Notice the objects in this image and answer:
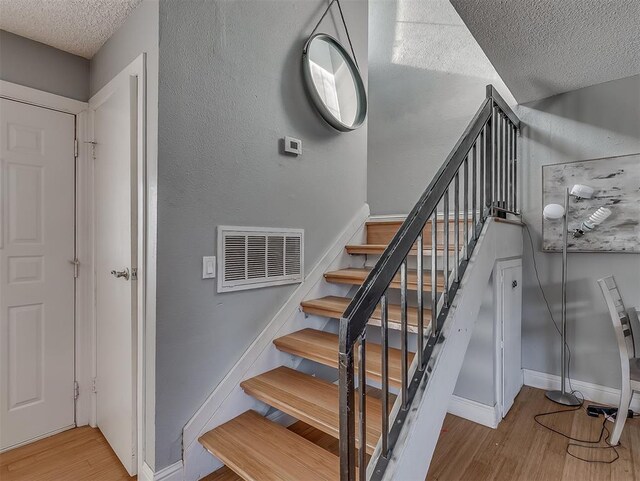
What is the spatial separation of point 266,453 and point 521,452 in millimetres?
1368

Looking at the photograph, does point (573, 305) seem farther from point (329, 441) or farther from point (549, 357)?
point (329, 441)

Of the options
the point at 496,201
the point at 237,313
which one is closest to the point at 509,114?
the point at 496,201

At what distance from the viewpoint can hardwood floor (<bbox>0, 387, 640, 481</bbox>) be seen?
1626 mm

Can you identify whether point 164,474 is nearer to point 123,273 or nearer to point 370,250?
point 123,273

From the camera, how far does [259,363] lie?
188 cm

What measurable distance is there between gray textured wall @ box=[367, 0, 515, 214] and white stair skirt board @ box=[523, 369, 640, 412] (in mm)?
1730

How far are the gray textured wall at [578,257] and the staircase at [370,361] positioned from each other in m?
0.61

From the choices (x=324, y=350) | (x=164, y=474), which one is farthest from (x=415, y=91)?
(x=164, y=474)

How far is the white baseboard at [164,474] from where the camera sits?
148 centimetres

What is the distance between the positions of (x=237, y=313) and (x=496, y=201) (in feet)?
5.79

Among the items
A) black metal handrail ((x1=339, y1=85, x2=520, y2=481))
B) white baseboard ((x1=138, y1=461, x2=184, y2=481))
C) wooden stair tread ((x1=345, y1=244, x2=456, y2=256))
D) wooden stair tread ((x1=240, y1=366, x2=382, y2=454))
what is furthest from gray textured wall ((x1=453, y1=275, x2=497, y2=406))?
white baseboard ((x1=138, y1=461, x2=184, y2=481))

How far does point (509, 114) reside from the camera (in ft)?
8.05

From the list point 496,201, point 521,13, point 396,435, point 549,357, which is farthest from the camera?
point 549,357

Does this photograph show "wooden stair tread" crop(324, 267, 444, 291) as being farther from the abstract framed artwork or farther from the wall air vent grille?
the abstract framed artwork
